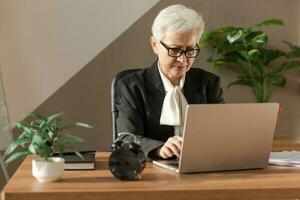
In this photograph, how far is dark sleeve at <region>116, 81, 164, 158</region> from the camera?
2.03 meters

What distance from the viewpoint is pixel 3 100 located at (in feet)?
9.91

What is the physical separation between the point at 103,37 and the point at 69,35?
22 centimetres

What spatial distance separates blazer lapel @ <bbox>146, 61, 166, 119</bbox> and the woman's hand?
383 millimetres

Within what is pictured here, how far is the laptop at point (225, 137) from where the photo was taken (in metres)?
1.53

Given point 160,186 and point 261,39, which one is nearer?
point 160,186

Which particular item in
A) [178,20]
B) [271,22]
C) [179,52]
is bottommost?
[271,22]

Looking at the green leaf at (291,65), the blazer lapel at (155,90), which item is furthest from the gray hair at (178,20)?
the green leaf at (291,65)

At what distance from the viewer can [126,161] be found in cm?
151

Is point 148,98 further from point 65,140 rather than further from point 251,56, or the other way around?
point 251,56

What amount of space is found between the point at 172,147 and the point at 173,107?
41cm

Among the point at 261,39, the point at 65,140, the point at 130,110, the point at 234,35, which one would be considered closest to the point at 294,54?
the point at 261,39

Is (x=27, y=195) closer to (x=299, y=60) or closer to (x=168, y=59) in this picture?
(x=168, y=59)

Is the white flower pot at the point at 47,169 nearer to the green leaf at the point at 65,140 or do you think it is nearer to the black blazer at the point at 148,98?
the green leaf at the point at 65,140

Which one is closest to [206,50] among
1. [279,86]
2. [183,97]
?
[279,86]
